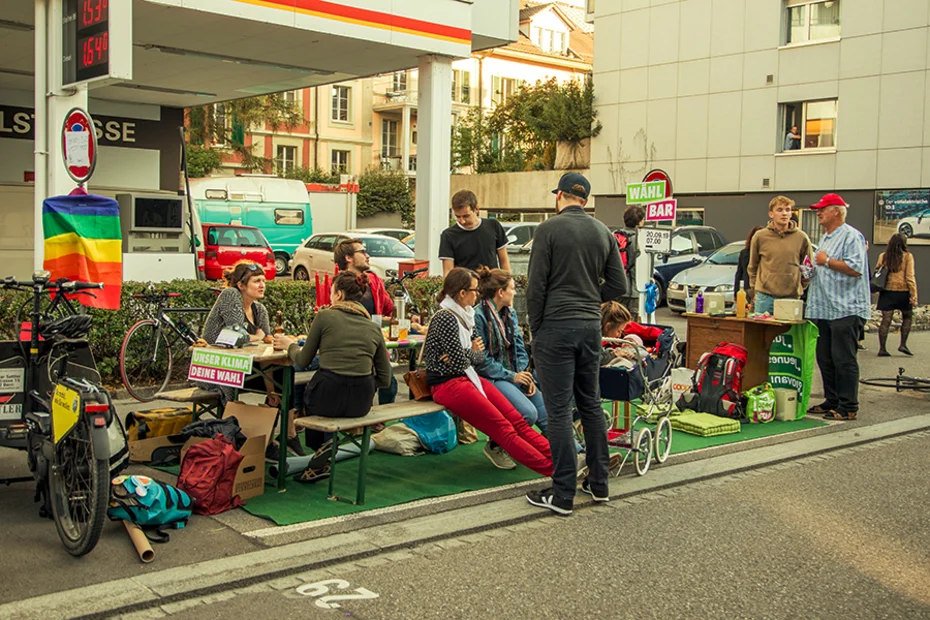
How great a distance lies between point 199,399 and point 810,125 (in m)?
25.0

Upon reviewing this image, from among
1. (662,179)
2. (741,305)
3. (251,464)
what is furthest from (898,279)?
(251,464)

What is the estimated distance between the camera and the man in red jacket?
8.66 m

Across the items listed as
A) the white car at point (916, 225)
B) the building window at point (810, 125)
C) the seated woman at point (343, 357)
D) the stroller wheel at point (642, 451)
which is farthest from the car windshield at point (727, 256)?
the seated woman at point (343, 357)

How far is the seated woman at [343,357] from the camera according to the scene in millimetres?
6598

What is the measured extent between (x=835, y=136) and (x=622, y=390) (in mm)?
23229

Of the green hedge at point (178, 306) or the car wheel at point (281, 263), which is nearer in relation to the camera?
the green hedge at point (178, 306)

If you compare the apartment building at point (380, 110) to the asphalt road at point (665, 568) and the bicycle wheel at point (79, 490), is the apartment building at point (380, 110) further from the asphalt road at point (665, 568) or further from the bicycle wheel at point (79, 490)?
the bicycle wheel at point (79, 490)

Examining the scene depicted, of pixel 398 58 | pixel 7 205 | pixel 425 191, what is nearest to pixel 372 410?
pixel 425 191

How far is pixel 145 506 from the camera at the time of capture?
5.73 metres

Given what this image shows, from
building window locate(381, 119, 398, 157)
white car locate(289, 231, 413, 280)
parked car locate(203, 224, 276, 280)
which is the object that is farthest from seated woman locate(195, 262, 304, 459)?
building window locate(381, 119, 398, 157)

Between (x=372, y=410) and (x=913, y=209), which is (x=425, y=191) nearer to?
(x=372, y=410)

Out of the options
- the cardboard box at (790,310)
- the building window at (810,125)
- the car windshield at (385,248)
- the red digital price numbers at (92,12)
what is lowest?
the cardboard box at (790,310)

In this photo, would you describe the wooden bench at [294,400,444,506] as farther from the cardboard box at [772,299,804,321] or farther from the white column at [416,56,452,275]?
the white column at [416,56,452,275]

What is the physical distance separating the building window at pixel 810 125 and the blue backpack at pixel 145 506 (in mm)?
25929
